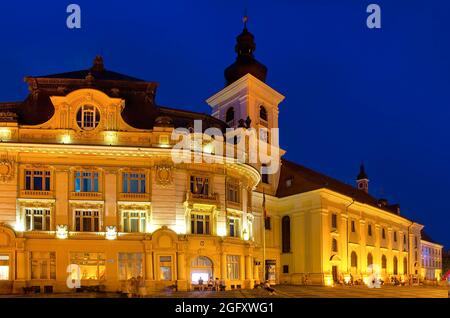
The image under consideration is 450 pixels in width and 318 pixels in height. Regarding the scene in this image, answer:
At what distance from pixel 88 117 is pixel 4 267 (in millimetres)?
12778

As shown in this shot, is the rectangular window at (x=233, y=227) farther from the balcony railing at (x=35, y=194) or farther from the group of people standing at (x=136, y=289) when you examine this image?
the balcony railing at (x=35, y=194)

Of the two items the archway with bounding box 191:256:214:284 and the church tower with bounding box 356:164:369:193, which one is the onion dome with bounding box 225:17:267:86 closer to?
the archway with bounding box 191:256:214:284

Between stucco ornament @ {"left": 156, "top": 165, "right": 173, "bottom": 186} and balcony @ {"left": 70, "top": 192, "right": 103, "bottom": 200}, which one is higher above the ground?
stucco ornament @ {"left": 156, "top": 165, "right": 173, "bottom": 186}

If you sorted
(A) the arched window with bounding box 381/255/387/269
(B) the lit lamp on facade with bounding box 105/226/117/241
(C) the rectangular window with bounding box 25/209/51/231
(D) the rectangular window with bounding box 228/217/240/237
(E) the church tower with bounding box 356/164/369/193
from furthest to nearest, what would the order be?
(E) the church tower with bounding box 356/164/369/193
(A) the arched window with bounding box 381/255/387/269
(D) the rectangular window with bounding box 228/217/240/237
(B) the lit lamp on facade with bounding box 105/226/117/241
(C) the rectangular window with bounding box 25/209/51/231

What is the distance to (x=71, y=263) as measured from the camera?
138 feet

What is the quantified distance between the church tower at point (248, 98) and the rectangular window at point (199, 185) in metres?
19.3

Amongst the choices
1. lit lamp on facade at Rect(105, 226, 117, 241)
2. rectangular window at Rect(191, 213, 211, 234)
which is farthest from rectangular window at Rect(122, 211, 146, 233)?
rectangular window at Rect(191, 213, 211, 234)

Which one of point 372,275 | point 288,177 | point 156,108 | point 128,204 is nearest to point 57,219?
point 128,204

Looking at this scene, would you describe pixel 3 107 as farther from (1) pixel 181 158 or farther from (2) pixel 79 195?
(1) pixel 181 158

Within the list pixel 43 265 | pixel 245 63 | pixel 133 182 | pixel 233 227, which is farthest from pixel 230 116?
pixel 43 265

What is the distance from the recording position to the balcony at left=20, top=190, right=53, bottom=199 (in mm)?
42500

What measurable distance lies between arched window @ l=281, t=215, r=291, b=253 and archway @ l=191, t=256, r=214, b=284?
23.9m

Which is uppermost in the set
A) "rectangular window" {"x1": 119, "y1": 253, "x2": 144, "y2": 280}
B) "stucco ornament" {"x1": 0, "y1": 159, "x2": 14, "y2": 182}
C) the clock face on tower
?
the clock face on tower

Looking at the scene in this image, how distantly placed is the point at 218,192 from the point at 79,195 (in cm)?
1127
